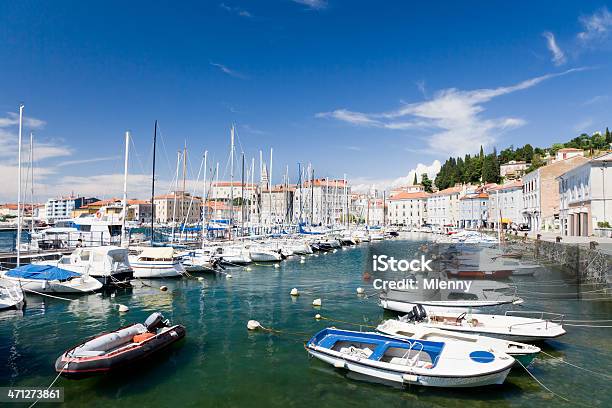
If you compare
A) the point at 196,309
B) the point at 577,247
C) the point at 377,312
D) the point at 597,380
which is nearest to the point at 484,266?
the point at 577,247

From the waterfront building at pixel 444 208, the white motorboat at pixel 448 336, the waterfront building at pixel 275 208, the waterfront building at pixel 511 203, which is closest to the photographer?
the white motorboat at pixel 448 336

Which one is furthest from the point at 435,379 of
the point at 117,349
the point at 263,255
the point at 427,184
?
the point at 427,184

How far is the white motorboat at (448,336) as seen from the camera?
45.7ft

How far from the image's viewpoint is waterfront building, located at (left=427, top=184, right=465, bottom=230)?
435 ft

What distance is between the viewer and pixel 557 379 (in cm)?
1366

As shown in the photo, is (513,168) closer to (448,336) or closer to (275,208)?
(275,208)

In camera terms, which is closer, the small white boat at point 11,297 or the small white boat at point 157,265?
the small white boat at point 11,297

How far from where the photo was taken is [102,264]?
3002 cm

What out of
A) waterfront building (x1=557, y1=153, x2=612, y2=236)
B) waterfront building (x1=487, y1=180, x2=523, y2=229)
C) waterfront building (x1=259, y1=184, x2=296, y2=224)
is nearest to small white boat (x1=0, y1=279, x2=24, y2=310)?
waterfront building (x1=259, y1=184, x2=296, y2=224)

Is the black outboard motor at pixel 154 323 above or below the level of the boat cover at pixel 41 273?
below

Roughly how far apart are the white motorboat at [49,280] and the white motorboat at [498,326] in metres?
22.5

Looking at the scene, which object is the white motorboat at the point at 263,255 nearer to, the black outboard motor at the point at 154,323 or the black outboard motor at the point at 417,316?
the black outboard motor at the point at 154,323

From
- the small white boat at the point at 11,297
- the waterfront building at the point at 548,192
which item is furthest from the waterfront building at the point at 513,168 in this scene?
the small white boat at the point at 11,297

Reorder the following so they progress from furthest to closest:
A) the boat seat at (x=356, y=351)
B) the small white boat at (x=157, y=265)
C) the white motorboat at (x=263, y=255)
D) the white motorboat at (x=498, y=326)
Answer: the white motorboat at (x=263, y=255) < the small white boat at (x=157, y=265) < the white motorboat at (x=498, y=326) < the boat seat at (x=356, y=351)
